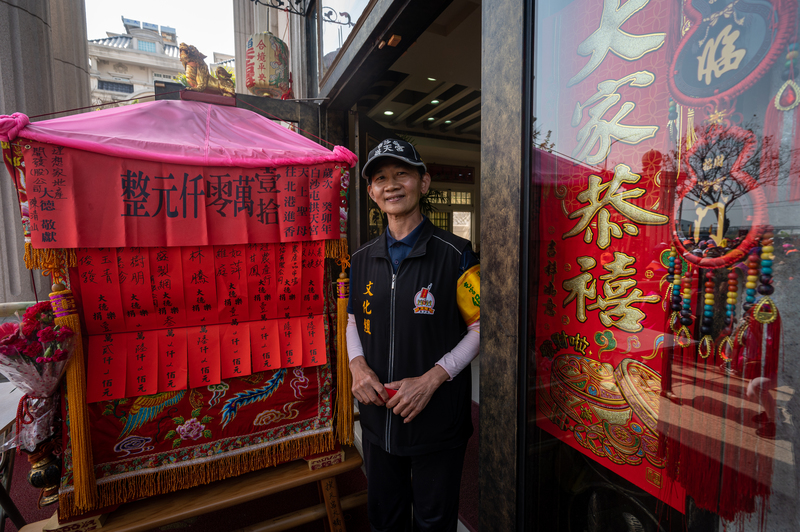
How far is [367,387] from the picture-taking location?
47.7 inches

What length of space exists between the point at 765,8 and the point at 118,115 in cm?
192

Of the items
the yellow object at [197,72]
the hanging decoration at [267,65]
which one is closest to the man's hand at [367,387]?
the yellow object at [197,72]

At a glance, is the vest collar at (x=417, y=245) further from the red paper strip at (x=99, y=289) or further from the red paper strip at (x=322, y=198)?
the red paper strip at (x=99, y=289)

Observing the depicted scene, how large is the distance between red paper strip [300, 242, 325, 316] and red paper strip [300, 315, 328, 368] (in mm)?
55

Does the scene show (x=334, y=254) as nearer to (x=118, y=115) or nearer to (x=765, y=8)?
(x=118, y=115)

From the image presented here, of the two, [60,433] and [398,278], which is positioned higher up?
[398,278]

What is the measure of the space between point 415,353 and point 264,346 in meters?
0.76

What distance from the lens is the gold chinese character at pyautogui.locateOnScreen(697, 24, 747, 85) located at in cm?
50

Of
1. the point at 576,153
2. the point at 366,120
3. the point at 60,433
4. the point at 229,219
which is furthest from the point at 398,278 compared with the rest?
the point at 366,120

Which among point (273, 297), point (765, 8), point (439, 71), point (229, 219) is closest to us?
point (765, 8)

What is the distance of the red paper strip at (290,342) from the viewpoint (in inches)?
61.5

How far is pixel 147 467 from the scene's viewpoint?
1.38 meters

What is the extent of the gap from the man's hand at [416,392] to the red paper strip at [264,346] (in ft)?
2.21

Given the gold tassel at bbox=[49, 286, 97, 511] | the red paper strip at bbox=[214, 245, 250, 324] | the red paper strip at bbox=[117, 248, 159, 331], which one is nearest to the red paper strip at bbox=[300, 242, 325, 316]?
the red paper strip at bbox=[214, 245, 250, 324]
